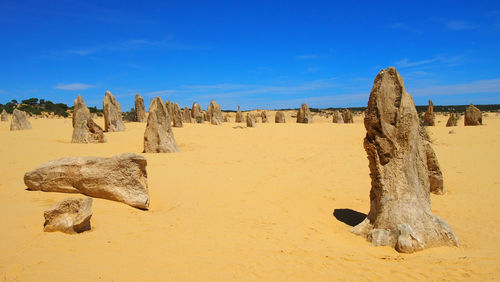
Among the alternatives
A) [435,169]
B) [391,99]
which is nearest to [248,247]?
[391,99]

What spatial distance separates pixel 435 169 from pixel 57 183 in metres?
8.04

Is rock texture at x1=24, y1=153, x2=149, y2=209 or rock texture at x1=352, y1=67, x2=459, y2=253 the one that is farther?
rock texture at x1=24, y1=153, x2=149, y2=209

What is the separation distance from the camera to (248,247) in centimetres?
427

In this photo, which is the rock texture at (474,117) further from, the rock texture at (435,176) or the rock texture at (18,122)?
the rock texture at (18,122)

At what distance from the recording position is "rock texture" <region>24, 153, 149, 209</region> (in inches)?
226

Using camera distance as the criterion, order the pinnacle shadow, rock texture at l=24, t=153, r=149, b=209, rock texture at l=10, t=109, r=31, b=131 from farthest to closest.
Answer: rock texture at l=10, t=109, r=31, b=131 < the pinnacle shadow < rock texture at l=24, t=153, r=149, b=209

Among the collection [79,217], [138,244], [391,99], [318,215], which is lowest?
[318,215]

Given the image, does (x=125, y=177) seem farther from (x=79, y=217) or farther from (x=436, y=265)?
(x=436, y=265)

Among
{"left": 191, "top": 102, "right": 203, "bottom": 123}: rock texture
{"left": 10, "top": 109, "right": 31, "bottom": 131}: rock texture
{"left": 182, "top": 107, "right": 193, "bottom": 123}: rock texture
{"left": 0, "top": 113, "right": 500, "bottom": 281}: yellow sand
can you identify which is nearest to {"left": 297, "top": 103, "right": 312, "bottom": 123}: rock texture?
{"left": 191, "top": 102, "right": 203, "bottom": 123}: rock texture

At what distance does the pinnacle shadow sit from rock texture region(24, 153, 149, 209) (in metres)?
3.65

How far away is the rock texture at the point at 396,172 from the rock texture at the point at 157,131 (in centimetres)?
859

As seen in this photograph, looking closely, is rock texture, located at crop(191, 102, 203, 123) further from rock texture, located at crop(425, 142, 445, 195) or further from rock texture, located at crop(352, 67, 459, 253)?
rock texture, located at crop(352, 67, 459, 253)

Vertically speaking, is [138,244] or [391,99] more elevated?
[391,99]

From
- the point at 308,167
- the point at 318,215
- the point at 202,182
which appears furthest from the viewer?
the point at 308,167
